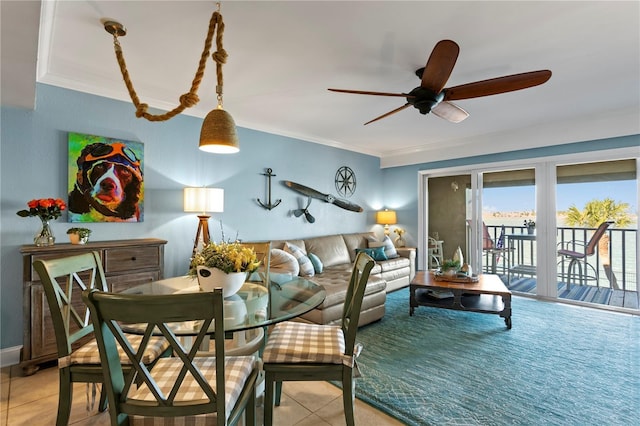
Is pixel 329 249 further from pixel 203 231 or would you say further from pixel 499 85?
pixel 499 85

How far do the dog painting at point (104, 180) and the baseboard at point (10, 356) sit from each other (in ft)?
3.65

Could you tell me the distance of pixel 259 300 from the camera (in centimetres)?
193

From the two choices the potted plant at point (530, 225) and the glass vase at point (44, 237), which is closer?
the glass vase at point (44, 237)

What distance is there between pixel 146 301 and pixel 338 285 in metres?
2.42

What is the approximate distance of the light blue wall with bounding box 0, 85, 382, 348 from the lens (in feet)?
8.22

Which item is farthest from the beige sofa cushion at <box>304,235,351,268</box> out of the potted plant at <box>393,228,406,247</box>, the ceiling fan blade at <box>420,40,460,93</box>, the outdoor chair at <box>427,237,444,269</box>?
the ceiling fan blade at <box>420,40,460,93</box>

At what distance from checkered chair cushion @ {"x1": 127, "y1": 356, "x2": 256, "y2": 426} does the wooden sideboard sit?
5.01ft

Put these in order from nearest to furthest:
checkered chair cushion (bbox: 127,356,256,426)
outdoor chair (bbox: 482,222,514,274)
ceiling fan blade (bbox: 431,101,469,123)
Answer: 1. checkered chair cushion (bbox: 127,356,256,426)
2. ceiling fan blade (bbox: 431,101,469,123)
3. outdoor chair (bbox: 482,222,514,274)

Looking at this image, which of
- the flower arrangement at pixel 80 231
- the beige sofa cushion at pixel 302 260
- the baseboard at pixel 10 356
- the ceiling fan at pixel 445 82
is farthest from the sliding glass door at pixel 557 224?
the baseboard at pixel 10 356

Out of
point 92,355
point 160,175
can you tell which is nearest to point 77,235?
point 160,175

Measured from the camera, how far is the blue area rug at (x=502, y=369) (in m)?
1.91

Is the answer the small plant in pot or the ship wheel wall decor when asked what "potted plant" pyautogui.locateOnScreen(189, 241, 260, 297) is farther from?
the ship wheel wall decor

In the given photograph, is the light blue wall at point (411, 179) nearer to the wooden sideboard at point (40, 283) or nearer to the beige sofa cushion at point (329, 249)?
the beige sofa cushion at point (329, 249)

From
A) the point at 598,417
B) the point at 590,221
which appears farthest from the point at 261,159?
the point at 590,221
